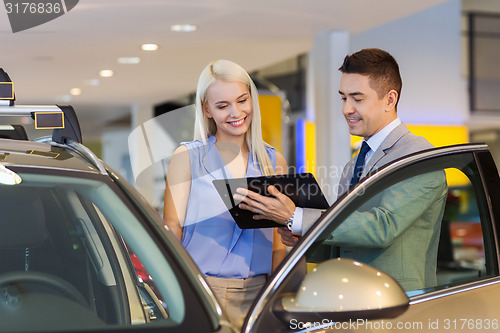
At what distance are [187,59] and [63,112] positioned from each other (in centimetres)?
667

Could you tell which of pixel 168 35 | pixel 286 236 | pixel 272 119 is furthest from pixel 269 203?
pixel 272 119

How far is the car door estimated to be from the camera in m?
1.47

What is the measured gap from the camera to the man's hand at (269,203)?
2.12 meters

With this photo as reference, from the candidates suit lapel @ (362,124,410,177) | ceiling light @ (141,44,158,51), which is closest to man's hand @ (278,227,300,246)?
suit lapel @ (362,124,410,177)

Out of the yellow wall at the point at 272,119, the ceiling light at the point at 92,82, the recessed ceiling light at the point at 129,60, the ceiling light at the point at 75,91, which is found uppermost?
the recessed ceiling light at the point at 129,60

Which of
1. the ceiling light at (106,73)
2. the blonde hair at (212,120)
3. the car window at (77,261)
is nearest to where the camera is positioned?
the car window at (77,261)

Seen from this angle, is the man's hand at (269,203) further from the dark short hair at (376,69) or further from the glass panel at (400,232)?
the dark short hair at (376,69)

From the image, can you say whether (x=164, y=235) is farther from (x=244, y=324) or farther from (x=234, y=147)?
(x=234, y=147)

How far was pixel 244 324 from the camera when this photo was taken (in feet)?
5.07

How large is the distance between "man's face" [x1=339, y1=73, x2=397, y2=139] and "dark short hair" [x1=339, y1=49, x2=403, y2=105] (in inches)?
0.6

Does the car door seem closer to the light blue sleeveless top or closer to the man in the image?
the man

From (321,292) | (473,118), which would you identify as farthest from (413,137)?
(473,118)

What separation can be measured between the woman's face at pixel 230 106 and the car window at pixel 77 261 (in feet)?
1.76

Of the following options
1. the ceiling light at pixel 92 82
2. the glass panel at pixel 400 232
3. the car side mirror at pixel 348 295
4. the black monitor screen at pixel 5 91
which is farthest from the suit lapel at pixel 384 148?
the ceiling light at pixel 92 82
